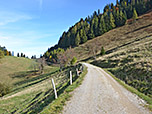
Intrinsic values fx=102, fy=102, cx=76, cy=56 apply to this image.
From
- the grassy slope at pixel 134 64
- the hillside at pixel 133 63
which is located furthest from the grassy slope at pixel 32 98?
the hillside at pixel 133 63

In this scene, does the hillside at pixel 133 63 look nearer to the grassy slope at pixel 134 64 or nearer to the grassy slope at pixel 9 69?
the grassy slope at pixel 134 64

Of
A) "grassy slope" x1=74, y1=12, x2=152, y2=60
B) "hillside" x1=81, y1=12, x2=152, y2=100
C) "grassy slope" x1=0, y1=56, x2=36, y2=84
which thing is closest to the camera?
"hillside" x1=81, y1=12, x2=152, y2=100

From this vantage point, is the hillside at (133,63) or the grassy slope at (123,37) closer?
the hillside at (133,63)

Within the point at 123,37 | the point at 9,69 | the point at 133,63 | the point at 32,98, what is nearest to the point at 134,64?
the point at 133,63

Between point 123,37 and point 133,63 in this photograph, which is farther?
point 123,37

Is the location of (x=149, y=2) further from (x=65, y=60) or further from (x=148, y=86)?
(x=148, y=86)

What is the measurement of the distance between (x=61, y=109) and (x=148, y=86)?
979 cm

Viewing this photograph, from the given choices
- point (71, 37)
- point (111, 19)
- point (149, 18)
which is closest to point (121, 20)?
point (111, 19)

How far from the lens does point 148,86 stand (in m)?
11.1

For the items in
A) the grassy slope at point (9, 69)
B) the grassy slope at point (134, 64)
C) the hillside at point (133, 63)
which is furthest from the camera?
the grassy slope at point (9, 69)

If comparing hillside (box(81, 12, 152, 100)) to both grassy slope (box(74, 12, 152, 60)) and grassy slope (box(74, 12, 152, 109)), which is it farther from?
grassy slope (box(74, 12, 152, 60))

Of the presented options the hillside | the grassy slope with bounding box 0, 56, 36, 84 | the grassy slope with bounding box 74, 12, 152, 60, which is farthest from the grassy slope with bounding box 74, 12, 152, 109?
the grassy slope with bounding box 0, 56, 36, 84

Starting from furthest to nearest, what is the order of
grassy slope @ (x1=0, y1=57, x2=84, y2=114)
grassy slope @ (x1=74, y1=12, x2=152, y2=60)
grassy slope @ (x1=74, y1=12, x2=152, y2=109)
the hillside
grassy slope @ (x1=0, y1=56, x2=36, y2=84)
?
grassy slope @ (x1=74, y1=12, x2=152, y2=60) → grassy slope @ (x1=0, y1=56, x2=36, y2=84) → the hillside → grassy slope @ (x1=74, y1=12, x2=152, y2=109) → grassy slope @ (x1=0, y1=57, x2=84, y2=114)

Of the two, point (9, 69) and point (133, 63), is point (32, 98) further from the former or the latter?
point (9, 69)
